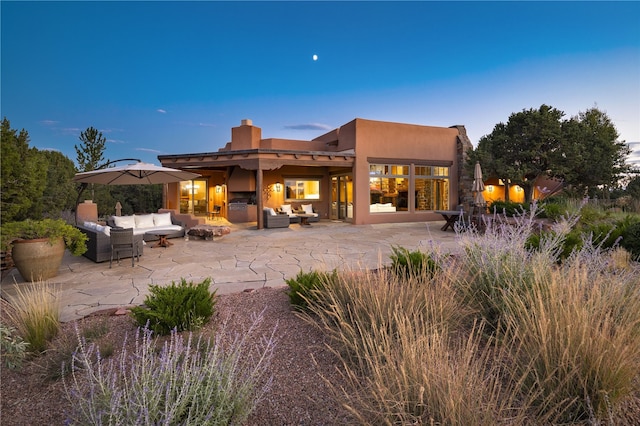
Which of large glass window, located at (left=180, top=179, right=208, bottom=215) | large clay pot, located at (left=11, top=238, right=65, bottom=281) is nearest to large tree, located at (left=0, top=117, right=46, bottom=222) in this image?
large clay pot, located at (left=11, top=238, right=65, bottom=281)

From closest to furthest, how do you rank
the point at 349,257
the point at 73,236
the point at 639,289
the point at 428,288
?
the point at 639,289 < the point at 428,288 < the point at 73,236 < the point at 349,257

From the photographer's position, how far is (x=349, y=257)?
6.45 m

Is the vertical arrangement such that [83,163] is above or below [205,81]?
below

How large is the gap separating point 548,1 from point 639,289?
35.5ft

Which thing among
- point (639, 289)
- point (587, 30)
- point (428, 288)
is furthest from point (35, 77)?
point (587, 30)

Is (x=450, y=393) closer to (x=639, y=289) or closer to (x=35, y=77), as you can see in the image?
(x=639, y=289)

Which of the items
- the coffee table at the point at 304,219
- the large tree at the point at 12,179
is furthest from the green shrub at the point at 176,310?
the coffee table at the point at 304,219

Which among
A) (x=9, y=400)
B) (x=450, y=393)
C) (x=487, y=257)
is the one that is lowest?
(x=9, y=400)

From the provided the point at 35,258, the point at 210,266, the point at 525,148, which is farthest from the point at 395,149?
the point at 35,258

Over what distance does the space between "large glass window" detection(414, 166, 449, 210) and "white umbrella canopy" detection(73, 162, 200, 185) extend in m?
10.3

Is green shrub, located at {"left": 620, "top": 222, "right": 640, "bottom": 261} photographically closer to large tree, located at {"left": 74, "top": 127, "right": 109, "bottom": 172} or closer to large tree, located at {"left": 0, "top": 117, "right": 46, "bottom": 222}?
large tree, located at {"left": 0, "top": 117, "right": 46, "bottom": 222}

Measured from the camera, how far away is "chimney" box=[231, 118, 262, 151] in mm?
17078

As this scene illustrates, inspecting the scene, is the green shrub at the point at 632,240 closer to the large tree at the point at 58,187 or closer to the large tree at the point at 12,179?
the large tree at the point at 12,179

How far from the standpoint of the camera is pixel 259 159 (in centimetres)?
1193
